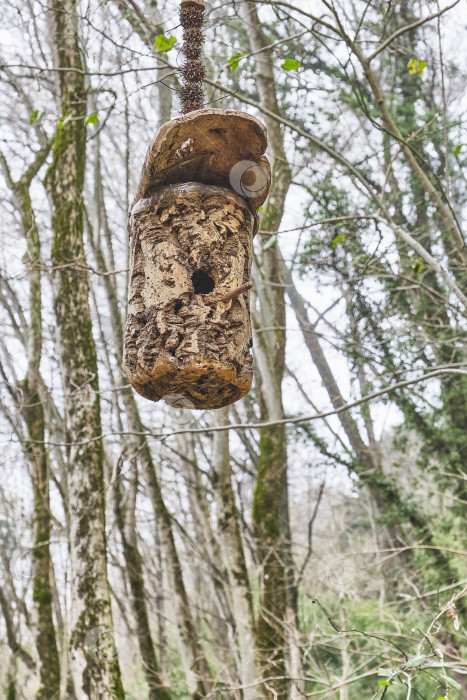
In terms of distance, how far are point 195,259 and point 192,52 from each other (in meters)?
0.88

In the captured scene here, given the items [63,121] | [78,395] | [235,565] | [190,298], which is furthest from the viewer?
[235,565]

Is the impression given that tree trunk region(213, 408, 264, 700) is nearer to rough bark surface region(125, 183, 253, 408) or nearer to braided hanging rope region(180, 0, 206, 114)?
rough bark surface region(125, 183, 253, 408)

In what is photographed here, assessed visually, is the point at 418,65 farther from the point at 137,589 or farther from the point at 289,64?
the point at 137,589

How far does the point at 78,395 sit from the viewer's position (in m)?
5.27

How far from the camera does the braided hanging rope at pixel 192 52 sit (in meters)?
2.66

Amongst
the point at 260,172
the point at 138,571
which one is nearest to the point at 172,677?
the point at 138,571

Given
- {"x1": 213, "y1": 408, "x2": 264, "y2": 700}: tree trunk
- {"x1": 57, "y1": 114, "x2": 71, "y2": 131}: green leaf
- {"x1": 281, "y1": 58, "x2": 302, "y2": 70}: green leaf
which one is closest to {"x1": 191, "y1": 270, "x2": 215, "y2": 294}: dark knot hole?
{"x1": 281, "y1": 58, "x2": 302, "y2": 70}: green leaf

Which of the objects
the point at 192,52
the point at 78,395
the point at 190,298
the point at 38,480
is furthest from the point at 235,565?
the point at 192,52

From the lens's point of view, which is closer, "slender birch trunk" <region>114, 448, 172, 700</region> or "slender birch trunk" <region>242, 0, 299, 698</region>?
"slender birch trunk" <region>242, 0, 299, 698</region>

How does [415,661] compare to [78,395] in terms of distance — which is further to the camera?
[78,395]

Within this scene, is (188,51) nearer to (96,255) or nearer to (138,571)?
(96,255)

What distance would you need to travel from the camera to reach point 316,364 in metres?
13.0

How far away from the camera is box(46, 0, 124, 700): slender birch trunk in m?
4.67

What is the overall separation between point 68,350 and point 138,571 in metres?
4.71
